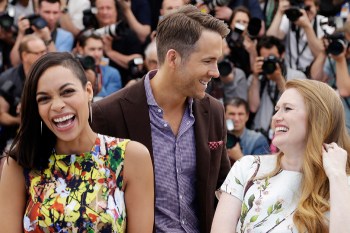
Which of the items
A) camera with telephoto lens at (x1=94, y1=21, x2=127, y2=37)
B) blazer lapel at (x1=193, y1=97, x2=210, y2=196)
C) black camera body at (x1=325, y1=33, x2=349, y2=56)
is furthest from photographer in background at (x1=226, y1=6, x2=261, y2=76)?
blazer lapel at (x1=193, y1=97, x2=210, y2=196)

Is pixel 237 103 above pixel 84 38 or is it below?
below

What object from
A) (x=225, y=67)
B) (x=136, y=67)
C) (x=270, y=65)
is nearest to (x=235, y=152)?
(x=270, y=65)

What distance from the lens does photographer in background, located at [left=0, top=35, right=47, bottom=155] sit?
285 inches

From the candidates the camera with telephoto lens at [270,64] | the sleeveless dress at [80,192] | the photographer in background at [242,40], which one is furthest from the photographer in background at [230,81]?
the sleeveless dress at [80,192]

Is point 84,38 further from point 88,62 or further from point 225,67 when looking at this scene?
point 225,67

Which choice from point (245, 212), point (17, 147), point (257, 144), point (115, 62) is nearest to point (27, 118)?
point (17, 147)

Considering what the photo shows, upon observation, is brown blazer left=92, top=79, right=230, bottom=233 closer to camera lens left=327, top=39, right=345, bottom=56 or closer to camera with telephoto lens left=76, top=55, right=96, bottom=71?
camera lens left=327, top=39, right=345, bottom=56

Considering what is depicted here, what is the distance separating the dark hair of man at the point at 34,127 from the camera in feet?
11.0

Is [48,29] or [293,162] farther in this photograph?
[48,29]

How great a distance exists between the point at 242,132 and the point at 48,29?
2.15 m

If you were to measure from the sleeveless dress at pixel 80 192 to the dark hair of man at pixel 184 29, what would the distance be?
2.89 ft

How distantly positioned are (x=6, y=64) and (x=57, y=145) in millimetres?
4921

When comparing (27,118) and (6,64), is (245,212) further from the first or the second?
(6,64)

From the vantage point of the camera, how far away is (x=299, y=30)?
859cm
